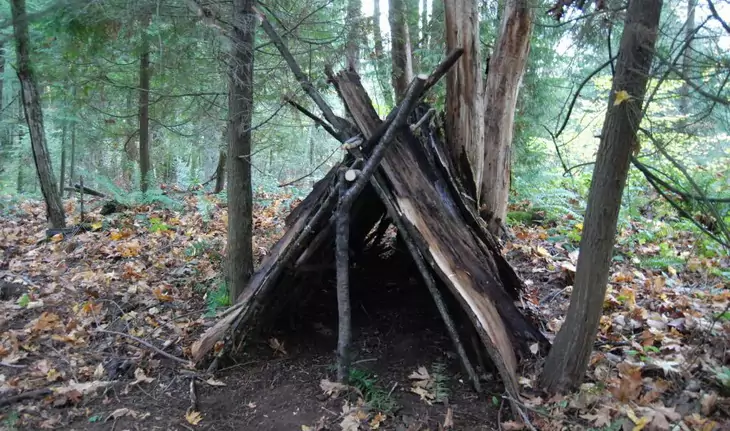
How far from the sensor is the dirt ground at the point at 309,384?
148 inches

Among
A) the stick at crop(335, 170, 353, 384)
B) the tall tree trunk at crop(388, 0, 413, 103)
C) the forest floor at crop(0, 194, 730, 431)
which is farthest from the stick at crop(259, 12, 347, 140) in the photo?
the tall tree trunk at crop(388, 0, 413, 103)

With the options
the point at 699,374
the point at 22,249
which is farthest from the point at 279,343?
the point at 22,249

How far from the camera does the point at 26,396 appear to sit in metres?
4.06

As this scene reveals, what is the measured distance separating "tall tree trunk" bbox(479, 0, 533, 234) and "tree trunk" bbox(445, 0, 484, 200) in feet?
1.45

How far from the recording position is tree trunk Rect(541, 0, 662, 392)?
309 centimetres

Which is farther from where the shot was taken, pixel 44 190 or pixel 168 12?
pixel 44 190

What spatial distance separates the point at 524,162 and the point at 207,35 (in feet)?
26.1

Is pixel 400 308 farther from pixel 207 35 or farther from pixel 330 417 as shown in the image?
pixel 207 35

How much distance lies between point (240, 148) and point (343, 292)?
2061mm

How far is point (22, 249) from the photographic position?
7961mm

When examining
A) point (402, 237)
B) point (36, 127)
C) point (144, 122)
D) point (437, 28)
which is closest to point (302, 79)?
point (402, 237)

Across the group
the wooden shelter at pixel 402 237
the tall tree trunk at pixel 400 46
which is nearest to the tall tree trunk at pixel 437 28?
the tall tree trunk at pixel 400 46

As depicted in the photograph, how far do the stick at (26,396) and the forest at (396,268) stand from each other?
2cm

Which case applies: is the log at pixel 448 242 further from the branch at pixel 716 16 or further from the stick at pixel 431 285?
the branch at pixel 716 16
